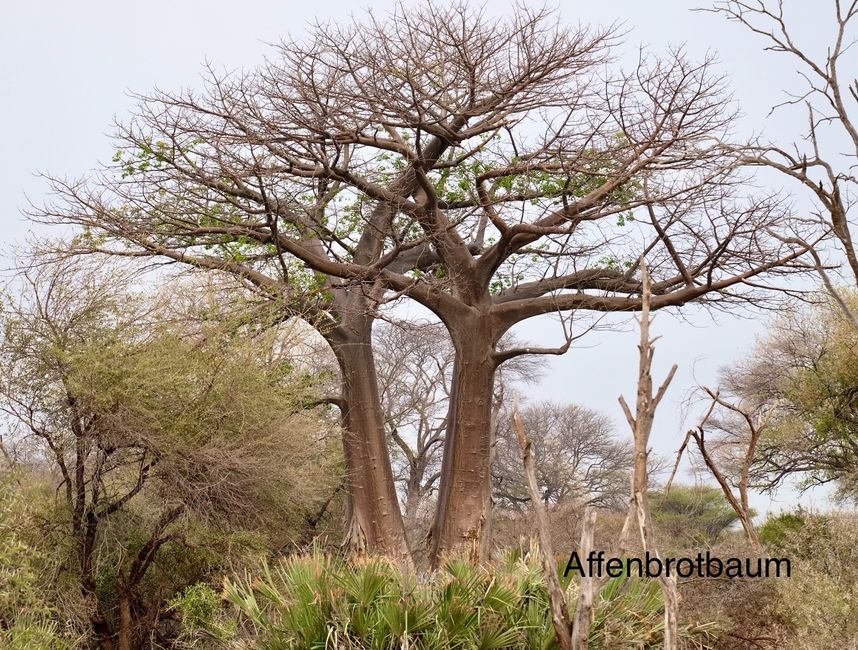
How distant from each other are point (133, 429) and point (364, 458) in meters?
3.79

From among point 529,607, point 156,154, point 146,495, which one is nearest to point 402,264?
point 156,154

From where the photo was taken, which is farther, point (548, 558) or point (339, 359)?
point (339, 359)

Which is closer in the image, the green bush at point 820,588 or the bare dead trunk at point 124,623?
the green bush at point 820,588

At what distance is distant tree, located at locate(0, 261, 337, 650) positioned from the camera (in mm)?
9789

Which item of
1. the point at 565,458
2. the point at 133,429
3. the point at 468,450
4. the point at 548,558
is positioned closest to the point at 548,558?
the point at 548,558

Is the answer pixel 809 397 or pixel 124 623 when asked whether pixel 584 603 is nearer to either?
pixel 124 623

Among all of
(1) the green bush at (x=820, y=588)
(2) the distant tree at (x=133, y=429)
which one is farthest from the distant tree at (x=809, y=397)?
(2) the distant tree at (x=133, y=429)

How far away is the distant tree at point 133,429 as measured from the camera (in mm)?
9789

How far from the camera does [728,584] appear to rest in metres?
10.8

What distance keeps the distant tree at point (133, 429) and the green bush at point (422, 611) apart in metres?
2.90

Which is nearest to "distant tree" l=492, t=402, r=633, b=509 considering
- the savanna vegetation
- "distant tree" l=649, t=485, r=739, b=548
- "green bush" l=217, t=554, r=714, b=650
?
"distant tree" l=649, t=485, r=739, b=548

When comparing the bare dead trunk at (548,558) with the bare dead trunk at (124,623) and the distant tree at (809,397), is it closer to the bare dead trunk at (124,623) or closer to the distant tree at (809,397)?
the bare dead trunk at (124,623)

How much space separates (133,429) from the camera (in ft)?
32.2

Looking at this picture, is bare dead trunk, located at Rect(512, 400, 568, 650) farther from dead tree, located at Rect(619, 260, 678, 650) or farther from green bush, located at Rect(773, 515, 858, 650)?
green bush, located at Rect(773, 515, 858, 650)
